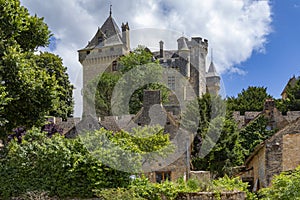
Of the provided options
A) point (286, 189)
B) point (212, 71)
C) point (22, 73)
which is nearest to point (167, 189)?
point (286, 189)

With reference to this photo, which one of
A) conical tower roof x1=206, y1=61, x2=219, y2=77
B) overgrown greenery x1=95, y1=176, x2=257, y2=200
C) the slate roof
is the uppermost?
the slate roof

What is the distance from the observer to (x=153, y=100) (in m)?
22.4

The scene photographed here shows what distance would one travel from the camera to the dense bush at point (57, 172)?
12.3m

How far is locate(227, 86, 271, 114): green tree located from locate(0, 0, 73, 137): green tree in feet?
102

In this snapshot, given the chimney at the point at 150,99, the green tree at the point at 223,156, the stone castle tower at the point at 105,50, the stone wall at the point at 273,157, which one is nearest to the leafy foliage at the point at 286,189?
the stone wall at the point at 273,157

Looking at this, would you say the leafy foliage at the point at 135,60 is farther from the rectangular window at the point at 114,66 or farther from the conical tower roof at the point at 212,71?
the conical tower roof at the point at 212,71

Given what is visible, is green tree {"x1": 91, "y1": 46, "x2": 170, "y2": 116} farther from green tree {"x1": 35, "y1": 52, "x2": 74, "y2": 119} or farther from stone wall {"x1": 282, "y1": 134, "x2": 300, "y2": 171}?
stone wall {"x1": 282, "y1": 134, "x2": 300, "y2": 171}

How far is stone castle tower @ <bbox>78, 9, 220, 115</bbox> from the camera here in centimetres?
5050

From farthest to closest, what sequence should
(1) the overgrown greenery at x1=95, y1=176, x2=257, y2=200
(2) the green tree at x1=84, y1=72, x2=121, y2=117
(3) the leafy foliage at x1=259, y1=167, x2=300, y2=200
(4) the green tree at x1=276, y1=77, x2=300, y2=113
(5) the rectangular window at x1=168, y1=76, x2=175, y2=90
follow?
(5) the rectangular window at x1=168, y1=76, x2=175, y2=90 < (4) the green tree at x1=276, y1=77, x2=300, y2=113 < (2) the green tree at x1=84, y1=72, x2=121, y2=117 < (1) the overgrown greenery at x1=95, y1=176, x2=257, y2=200 < (3) the leafy foliage at x1=259, y1=167, x2=300, y2=200

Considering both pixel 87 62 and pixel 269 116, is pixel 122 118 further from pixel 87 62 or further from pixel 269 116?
pixel 87 62

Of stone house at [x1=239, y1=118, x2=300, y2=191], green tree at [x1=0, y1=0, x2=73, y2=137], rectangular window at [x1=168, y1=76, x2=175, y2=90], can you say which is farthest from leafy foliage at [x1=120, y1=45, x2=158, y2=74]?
green tree at [x1=0, y1=0, x2=73, y2=137]

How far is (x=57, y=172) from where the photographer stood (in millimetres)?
12383

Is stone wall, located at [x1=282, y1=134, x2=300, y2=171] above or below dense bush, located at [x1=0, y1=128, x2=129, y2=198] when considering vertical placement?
above

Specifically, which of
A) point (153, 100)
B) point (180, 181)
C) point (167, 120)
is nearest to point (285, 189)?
point (180, 181)
